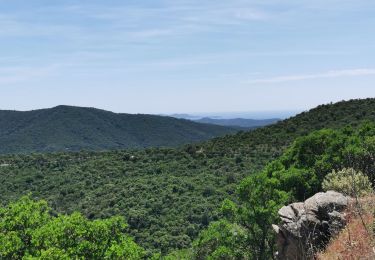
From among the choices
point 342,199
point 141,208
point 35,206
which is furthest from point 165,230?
point 342,199

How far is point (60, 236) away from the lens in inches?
810

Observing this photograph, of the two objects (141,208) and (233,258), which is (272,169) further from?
(141,208)

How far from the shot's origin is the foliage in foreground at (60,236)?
20078 millimetres

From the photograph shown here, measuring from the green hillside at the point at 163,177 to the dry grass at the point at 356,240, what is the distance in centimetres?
3597

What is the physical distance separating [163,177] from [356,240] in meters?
61.5

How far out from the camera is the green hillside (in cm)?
5512

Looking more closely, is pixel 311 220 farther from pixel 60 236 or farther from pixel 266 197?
pixel 60 236

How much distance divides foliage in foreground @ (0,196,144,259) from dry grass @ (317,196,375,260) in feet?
34.4

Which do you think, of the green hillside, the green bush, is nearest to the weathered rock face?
the green bush

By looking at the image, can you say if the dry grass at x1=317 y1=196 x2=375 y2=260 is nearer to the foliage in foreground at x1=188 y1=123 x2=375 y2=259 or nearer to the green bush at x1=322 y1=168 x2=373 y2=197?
the green bush at x1=322 y1=168 x2=373 y2=197

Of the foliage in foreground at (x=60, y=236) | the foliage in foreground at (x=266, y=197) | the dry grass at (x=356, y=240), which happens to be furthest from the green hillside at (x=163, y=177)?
the dry grass at (x=356, y=240)

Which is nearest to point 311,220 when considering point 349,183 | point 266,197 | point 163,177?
point 349,183

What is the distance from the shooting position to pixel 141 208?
2349 inches

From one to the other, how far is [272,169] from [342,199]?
15.2 meters
